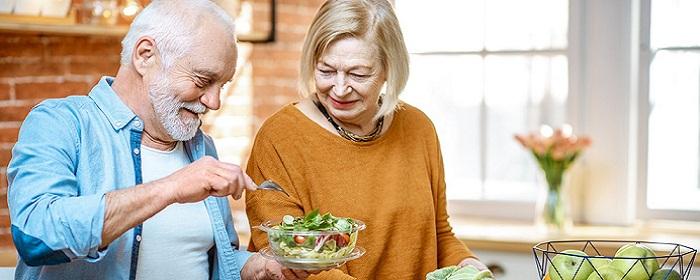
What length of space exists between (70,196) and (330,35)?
754 millimetres

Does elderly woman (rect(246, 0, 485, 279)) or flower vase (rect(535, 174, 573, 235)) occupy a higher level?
elderly woman (rect(246, 0, 485, 279))

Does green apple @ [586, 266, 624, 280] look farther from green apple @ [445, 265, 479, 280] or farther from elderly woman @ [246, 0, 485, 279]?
elderly woman @ [246, 0, 485, 279]

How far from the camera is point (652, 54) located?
3.73 meters

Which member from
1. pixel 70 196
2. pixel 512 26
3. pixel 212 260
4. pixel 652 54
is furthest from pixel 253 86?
pixel 70 196

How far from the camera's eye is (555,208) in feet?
12.0

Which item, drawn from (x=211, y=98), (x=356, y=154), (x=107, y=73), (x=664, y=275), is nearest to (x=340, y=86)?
(x=356, y=154)

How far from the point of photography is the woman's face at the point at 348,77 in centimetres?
234

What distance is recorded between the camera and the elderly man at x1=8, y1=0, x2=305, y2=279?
178cm

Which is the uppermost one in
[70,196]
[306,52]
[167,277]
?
[306,52]

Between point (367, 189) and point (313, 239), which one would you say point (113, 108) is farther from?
point (367, 189)

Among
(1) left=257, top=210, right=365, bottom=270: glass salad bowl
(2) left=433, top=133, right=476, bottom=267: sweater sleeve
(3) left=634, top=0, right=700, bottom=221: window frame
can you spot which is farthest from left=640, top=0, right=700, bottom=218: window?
(1) left=257, top=210, right=365, bottom=270: glass salad bowl

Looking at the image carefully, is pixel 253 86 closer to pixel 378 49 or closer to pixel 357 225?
pixel 378 49

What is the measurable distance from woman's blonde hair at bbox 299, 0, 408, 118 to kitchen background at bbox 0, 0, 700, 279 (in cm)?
Answer: 116

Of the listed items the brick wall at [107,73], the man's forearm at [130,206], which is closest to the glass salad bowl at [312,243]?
the man's forearm at [130,206]
